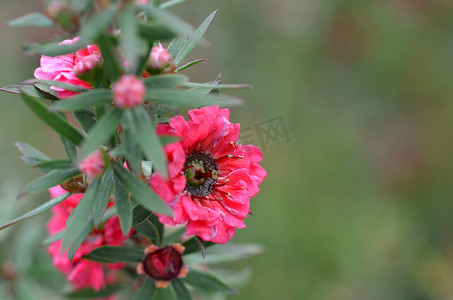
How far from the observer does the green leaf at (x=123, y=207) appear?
3.51ft

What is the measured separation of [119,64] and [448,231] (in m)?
4.01

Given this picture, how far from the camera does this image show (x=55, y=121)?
1.11 m

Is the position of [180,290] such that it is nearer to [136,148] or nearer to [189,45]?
[136,148]

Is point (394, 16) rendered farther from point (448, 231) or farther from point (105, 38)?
point (105, 38)

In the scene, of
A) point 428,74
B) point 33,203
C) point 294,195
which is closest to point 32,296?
point 33,203

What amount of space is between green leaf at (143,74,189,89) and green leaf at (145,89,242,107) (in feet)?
0.18

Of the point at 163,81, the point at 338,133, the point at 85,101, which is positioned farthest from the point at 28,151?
the point at 338,133

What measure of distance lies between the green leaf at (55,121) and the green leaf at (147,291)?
536 mm

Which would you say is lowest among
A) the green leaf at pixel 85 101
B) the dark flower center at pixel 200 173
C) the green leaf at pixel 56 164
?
the dark flower center at pixel 200 173

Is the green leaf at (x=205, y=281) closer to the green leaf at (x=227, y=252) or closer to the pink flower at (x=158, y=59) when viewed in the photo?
the green leaf at (x=227, y=252)

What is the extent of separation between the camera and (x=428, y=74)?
4.85 metres

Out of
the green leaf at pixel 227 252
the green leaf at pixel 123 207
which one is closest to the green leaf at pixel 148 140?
the green leaf at pixel 123 207

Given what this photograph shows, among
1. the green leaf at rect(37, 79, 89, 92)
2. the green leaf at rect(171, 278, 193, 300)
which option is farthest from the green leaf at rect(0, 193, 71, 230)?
the green leaf at rect(171, 278, 193, 300)

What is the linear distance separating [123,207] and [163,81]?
32cm
